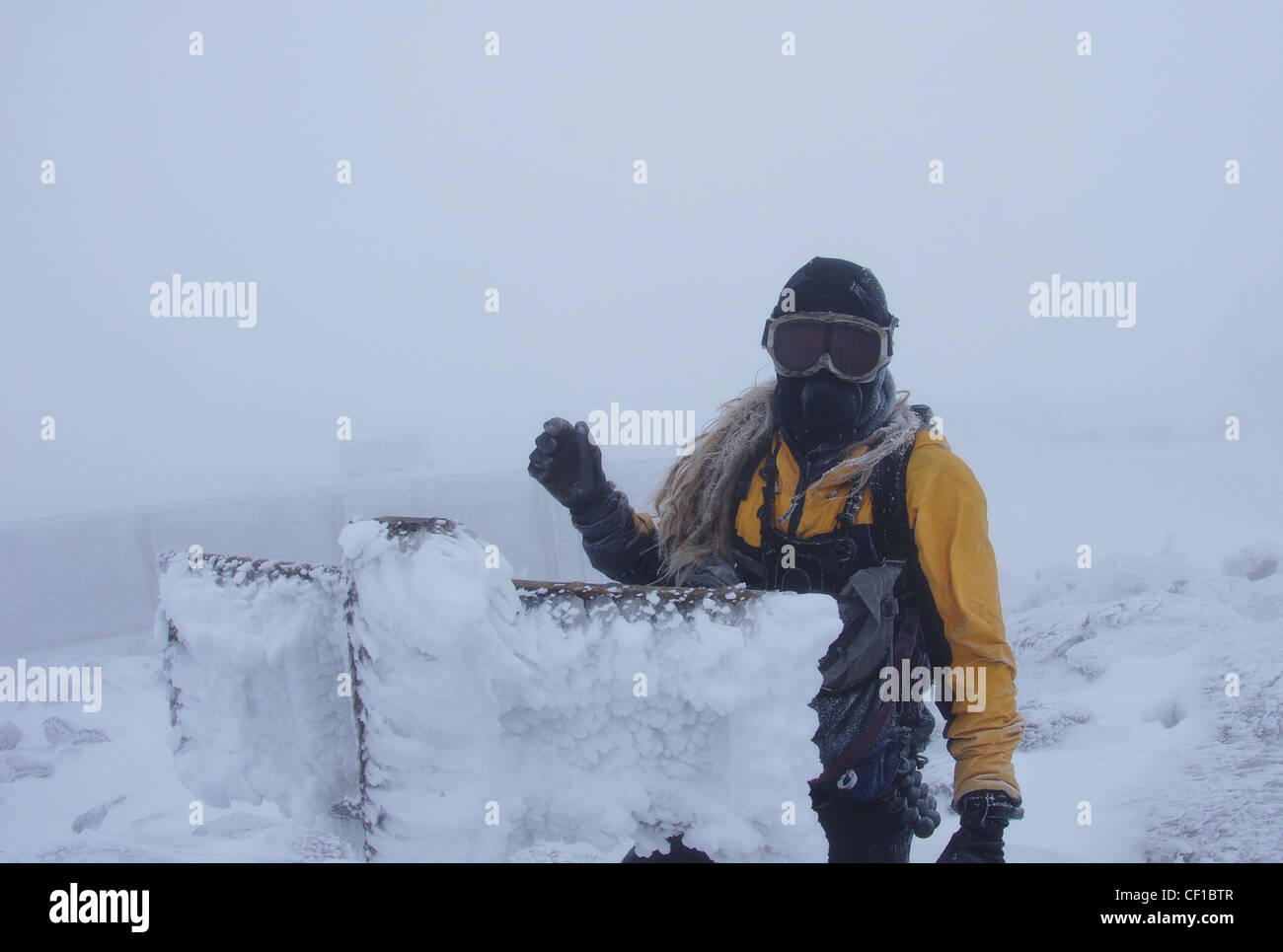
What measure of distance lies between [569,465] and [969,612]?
1.11 meters

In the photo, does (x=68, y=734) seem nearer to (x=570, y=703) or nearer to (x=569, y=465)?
(x=569, y=465)

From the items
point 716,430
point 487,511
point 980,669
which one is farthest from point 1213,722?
point 487,511

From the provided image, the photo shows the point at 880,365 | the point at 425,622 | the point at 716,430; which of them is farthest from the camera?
the point at 716,430

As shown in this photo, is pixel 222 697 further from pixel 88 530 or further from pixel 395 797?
pixel 88 530

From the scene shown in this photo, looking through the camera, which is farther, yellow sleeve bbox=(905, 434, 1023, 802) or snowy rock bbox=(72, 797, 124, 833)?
snowy rock bbox=(72, 797, 124, 833)

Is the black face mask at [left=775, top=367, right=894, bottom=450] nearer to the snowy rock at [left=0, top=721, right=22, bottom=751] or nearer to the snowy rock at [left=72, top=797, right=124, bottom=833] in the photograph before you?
the snowy rock at [left=72, top=797, right=124, bottom=833]

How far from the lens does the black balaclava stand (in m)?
2.05

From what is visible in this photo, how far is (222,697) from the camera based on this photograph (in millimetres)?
1412

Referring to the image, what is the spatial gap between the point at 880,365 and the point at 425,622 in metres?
1.53

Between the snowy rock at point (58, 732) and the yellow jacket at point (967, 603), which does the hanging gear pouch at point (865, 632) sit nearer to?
the yellow jacket at point (967, 603)

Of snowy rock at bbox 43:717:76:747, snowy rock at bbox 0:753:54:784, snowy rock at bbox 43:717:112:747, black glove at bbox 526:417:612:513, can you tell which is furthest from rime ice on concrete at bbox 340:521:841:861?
snowy rock at bbox 43:717:76:747

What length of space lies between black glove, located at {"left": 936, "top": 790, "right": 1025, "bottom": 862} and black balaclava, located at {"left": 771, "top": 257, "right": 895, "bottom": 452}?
0.99 meters

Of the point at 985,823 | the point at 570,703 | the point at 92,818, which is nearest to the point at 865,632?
the point at 985,823

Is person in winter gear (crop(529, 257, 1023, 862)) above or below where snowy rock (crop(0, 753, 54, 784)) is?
above
